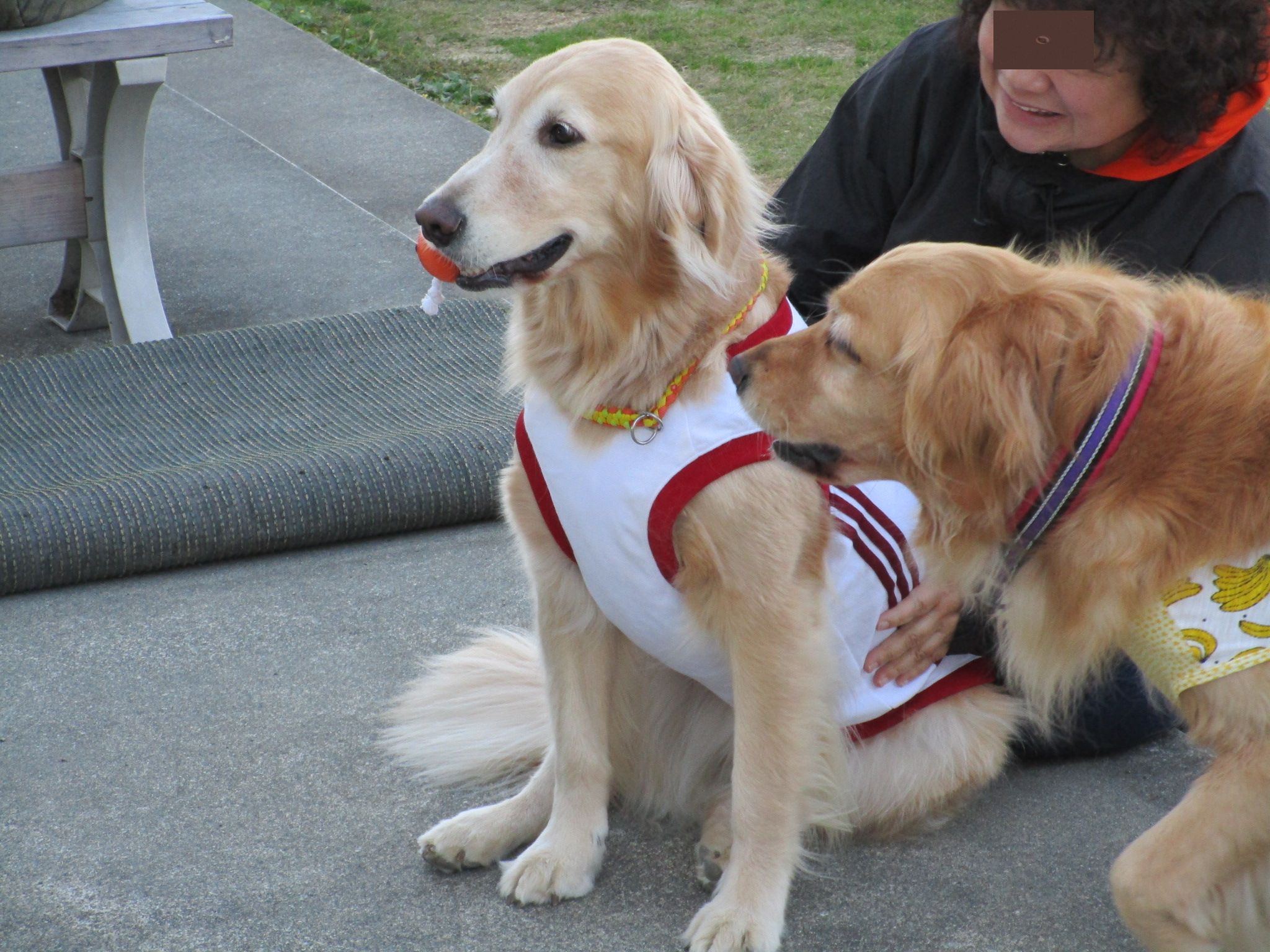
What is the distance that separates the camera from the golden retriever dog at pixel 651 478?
1.98 meters

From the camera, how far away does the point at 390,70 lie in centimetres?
824

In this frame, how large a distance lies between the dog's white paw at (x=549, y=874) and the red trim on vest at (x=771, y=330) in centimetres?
86

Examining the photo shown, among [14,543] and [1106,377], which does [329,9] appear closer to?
[14,543]

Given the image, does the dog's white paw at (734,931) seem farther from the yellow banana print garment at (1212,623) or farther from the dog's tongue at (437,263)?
the dog's tongue at (437,263)

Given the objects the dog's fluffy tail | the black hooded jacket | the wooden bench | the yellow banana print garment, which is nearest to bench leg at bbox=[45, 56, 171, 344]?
the wooden bench

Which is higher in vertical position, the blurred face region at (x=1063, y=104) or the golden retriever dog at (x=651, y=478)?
the blurred face region at (x=1063, y=104)

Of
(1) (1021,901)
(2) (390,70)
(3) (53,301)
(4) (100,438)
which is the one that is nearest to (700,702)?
(1) (1021,901)

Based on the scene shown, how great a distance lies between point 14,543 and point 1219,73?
2698 millimetres

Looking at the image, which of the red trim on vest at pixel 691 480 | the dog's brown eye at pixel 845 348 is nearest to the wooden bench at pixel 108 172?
the red trim on vest at pixel 691 480

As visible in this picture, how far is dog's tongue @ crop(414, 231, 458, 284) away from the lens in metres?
2.07

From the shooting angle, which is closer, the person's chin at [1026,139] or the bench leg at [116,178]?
the person's chin at [1026,139]

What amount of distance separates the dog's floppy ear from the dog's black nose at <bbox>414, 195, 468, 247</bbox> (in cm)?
30

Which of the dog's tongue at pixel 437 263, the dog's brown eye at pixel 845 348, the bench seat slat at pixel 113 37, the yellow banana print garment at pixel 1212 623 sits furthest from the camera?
the bench seat slat at pixel 113 37

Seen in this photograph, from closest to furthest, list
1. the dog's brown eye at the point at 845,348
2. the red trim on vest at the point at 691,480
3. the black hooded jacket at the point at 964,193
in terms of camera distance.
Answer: the dog's brown eye at the point at 845,348, the red trim on vest at the point at 691,480, the black hooded jacket at the point at 964,193
